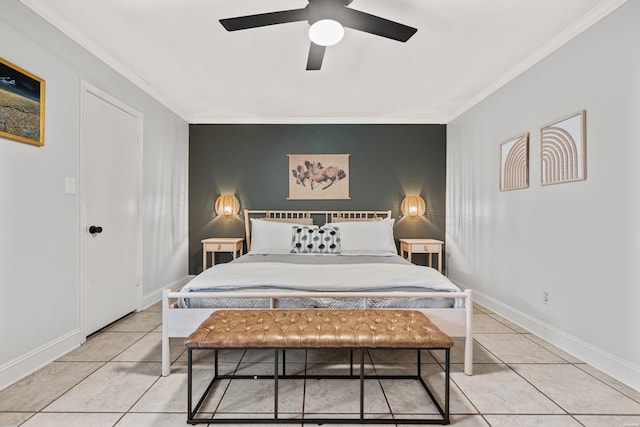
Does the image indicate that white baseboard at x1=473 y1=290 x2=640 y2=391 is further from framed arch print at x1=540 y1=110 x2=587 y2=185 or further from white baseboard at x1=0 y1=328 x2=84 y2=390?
white baseboard at x1=0 y1=328 x2=84 y2=390

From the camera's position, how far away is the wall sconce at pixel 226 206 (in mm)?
4574

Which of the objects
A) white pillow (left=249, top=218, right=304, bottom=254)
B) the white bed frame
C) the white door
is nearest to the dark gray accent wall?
white pillow (left=249, top=218, right=304, bottom=254)

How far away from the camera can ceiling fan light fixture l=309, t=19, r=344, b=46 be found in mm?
1970

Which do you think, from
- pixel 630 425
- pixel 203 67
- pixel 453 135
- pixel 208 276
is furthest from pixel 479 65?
pixel 208 276

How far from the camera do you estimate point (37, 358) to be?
221cm

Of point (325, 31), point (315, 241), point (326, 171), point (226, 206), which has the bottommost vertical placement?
point (315, 241)

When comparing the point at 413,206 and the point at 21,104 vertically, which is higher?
the point at 21,104

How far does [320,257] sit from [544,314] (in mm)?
2042

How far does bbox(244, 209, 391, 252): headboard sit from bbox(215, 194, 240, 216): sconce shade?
18 centimetres

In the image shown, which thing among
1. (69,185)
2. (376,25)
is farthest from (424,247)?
(69,185)

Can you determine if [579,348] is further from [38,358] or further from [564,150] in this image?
[38,358]

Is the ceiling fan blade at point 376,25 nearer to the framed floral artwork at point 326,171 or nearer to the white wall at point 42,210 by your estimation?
the white wall at point 42,210

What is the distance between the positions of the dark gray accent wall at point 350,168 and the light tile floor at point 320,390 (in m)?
2.34

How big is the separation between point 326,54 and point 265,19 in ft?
3.31
